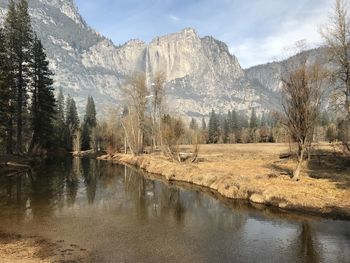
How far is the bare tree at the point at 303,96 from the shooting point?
91.6ft

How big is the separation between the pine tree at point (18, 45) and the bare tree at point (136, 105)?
21.5 m

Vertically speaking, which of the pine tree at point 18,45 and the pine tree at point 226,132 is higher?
the pine tree at point 18,45

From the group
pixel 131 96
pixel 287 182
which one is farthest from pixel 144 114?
pixel 287 182

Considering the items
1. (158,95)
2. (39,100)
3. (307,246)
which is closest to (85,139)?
(39,100)

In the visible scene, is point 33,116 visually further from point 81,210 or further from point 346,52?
point 346,52

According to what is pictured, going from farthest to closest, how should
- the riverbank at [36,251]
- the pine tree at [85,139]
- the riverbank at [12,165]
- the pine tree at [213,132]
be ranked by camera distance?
the pine tree at [213,132]
the pine tree at [85,139]
the riverbank at [12,165]
the riverbank at [36,251]

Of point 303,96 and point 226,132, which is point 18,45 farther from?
point 226,132

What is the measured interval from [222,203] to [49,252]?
13666 millimetres

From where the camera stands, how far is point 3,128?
3772cm

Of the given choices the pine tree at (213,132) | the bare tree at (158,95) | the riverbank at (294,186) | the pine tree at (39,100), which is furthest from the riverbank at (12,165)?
the pine tree at (213,132)

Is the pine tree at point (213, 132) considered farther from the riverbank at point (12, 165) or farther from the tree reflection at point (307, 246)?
the tree reflection at point (307, 246)

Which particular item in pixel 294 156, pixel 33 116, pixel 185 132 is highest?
pixel 33 116

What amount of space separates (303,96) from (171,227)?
52.5 ft

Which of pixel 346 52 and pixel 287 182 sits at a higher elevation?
pixel 346 52
